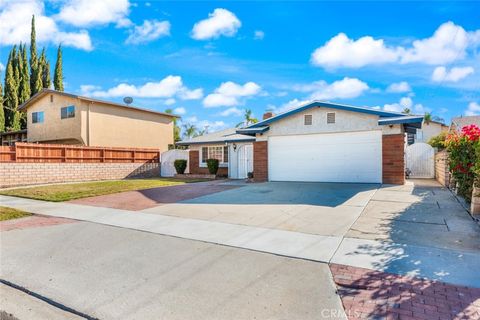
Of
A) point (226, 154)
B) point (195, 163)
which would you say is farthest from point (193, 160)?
point (226, 154)

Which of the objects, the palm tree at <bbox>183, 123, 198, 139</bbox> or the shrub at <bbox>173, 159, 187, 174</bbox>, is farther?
the palm tree at <bbox>183, 123, 198, 139</bbox>

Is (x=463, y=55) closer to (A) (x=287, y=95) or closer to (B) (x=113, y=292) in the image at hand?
(A) (x=287, y=95)

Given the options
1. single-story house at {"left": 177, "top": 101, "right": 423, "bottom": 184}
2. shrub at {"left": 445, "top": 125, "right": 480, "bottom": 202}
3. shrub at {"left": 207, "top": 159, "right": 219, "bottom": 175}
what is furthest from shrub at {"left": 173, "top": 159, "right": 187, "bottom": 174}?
shrub at {"left": 445, "top": 125, "right": 480, "bottom": 202}

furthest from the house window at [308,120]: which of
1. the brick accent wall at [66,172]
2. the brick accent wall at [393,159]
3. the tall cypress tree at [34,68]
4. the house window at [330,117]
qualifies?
the tall cypress tree at [34,68]

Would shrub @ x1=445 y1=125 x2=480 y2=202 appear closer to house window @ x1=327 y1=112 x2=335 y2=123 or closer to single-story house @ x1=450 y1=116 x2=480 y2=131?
house window @ x1=327 y1=112 x2=335 y2=123

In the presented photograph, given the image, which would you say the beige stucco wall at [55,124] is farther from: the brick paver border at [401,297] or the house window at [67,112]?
the brick paver border at [401,297]

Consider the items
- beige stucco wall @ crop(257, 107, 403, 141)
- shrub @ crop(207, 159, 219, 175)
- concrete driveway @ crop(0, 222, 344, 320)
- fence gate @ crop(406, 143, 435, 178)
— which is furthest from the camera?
shrub @ crop(207, 159, 219, 175)

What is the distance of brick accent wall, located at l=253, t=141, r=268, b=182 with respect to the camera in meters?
17.0

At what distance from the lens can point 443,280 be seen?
3895mm

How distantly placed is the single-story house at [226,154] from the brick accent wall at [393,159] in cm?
784

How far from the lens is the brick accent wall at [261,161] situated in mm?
16969

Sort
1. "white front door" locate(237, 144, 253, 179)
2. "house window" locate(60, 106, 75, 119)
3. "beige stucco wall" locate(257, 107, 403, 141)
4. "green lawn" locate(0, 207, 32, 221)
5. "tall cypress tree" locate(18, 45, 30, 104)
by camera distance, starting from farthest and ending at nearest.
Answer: "tall cypress tree" locate(18, 45, 30, 104) < "house window" locate(60, 106, 75, 119) < "white front door" locate(237, 144, 253, 179) < "beige stucco wall" locate(257, 107, 403, 141) < "green lawn" locate(0, 207, 32, 221)

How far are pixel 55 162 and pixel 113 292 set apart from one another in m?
18.0

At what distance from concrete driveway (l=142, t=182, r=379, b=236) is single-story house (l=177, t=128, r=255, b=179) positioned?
8197mm
